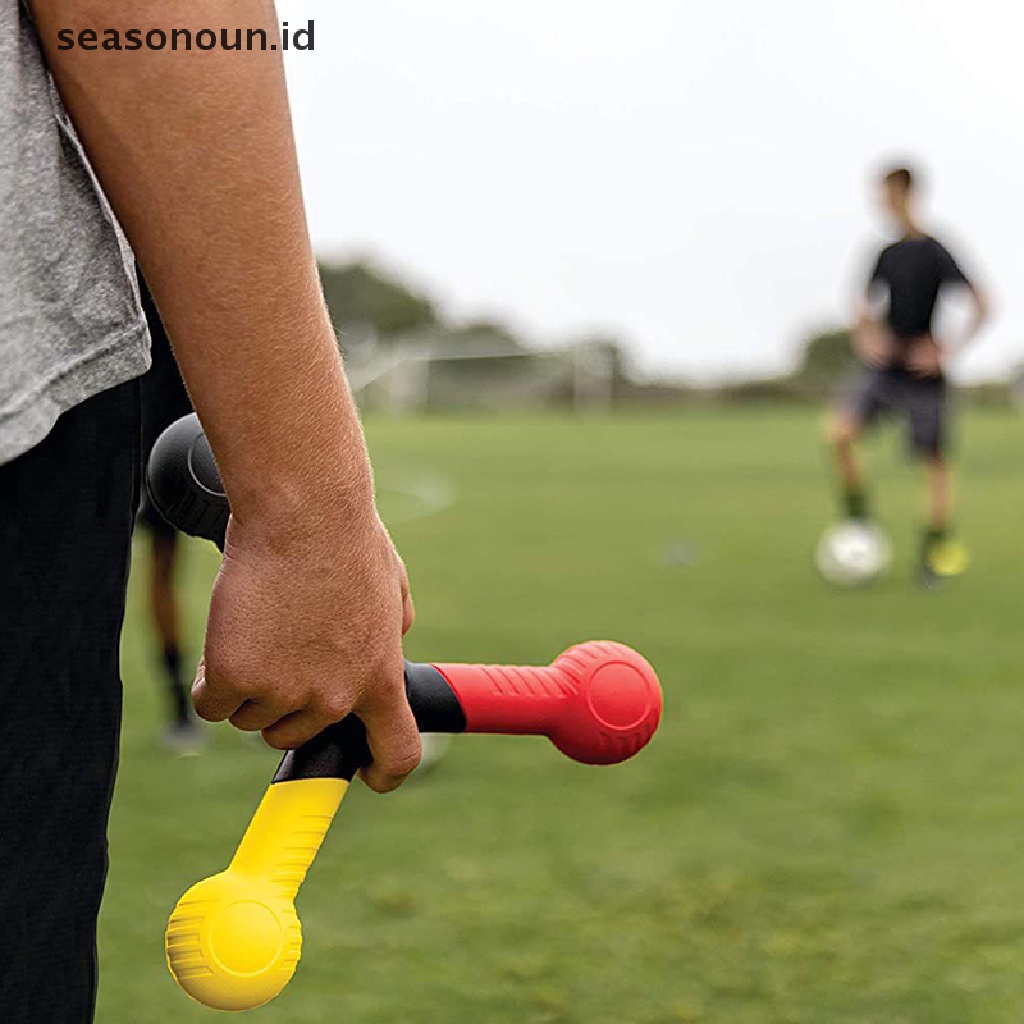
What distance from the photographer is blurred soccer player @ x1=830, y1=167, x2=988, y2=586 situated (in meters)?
9.50

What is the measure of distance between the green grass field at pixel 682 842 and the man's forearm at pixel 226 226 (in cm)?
182

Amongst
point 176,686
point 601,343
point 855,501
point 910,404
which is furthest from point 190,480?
point 601,343

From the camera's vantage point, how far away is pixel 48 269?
119cm

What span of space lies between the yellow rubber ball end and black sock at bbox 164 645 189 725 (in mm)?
3285

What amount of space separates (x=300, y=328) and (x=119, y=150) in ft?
0.54

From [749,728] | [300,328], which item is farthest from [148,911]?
[300,328]

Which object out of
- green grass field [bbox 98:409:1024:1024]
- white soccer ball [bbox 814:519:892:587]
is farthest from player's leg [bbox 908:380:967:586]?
green grass field [bbox 98:409:1024:1024]

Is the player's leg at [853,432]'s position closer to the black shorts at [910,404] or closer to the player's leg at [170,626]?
the black shorts at [910,404]

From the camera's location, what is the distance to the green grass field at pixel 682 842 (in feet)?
9.71

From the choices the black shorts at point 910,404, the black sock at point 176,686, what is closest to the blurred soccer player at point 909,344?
the black shorts at point 910,404

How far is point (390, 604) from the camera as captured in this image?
Answer: 1277mm

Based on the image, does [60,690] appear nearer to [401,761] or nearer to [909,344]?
A: [401,761]

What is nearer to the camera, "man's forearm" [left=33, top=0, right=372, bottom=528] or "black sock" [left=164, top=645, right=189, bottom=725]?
"man's forearm" [left=33, top=0, right=372, bottom=528]

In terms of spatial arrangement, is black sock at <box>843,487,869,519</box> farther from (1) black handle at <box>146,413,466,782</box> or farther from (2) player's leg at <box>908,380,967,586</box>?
(1) black handle at <box>146,413,466,782</box>
